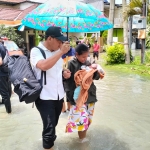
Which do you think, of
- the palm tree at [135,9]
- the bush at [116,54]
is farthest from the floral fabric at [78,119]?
the bush at [116,54]

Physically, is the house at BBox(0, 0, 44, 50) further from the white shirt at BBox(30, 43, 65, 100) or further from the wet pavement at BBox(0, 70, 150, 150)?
the white shirt at BBox(30, 43, 65, 100)

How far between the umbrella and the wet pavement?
1.70m

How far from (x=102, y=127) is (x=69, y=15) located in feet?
6.99

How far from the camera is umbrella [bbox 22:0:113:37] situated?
2.90 m

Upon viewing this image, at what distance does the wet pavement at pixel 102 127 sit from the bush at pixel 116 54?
5637mm

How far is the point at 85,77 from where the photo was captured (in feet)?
9.63

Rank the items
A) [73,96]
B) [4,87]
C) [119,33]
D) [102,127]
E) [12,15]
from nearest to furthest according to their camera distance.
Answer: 1. [73,96]
2. [102,127]
3. [4,87]
4. [12,15]
5. [119,33]

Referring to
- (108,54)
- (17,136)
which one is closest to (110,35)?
(108,54)

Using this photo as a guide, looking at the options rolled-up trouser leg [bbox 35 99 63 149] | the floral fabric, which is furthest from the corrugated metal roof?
rolled-up trouser leg [bbox 35 99 63 149]

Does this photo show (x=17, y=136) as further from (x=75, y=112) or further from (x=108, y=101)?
(x=108, y=101)

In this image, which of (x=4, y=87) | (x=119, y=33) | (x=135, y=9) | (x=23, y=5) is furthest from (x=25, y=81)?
(x=119, y=33)

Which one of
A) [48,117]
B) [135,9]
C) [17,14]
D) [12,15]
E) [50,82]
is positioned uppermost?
[17,14]

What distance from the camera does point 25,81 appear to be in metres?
2.52

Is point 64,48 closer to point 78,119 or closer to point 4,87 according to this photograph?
point 78,119
